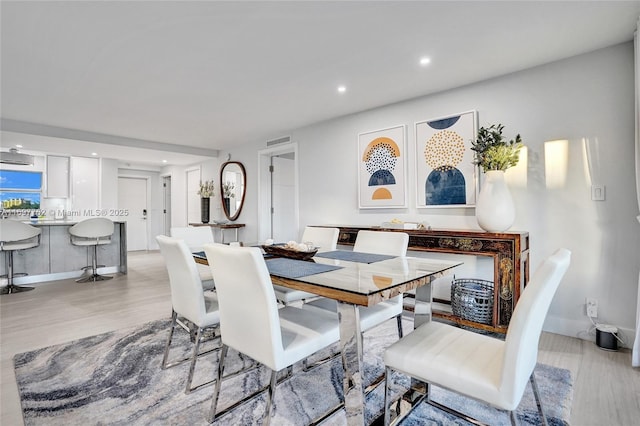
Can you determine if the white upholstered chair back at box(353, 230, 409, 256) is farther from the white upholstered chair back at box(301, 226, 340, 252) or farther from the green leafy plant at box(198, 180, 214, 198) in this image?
the green leafy plant at box(198, 180, 214, 198)

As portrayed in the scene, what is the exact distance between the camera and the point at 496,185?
2.79 metres

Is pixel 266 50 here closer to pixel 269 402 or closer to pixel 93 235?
pixel 269 402

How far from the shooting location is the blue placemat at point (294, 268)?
1644 millimetres

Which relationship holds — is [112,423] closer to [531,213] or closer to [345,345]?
[345,345]

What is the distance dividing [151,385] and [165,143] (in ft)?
16.1

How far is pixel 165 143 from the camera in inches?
233

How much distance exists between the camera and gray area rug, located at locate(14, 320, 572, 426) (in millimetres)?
1665

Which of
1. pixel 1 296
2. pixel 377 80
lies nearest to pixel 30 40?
pixel 377 80

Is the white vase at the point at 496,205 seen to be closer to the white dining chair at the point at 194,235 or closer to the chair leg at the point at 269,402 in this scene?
the chair leg at the point at 269,402

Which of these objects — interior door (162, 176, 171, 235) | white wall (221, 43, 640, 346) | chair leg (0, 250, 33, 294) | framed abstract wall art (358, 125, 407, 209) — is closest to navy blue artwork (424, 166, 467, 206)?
white wall (221, 43, 640, 346)

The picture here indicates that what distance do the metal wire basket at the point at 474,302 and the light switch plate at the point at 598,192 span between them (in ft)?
3.54

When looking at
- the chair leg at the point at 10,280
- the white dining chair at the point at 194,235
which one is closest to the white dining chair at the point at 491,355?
the white dining chair at the point at 194,235

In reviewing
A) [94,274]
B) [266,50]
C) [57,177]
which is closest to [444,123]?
[266,50]

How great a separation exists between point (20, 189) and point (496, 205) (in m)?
8.25
